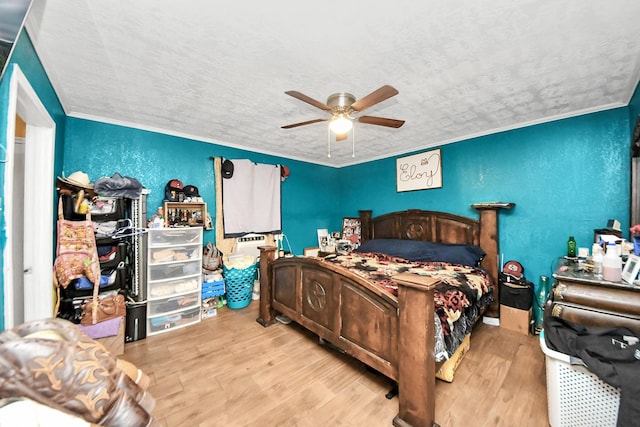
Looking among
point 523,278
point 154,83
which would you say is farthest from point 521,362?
point 154,83

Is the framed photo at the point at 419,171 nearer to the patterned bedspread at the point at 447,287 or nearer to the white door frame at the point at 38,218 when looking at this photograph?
the patterned bedspread at the point at 447,287

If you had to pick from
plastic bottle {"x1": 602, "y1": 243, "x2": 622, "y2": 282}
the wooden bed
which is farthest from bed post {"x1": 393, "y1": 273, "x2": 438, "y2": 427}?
plastic bottle {"x1": 602, "y1": 243, "x2": 622, "y2": 282}

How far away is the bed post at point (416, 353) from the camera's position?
4.66 feet

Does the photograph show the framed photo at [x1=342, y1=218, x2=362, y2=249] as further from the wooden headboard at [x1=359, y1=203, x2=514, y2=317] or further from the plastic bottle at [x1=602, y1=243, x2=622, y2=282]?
the plastic bottle at [x1=602, y1=243, x2=622, y2=282]

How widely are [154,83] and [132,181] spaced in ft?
3.64

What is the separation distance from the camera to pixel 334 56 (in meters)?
1.65

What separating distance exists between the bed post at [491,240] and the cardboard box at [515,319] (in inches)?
3.5

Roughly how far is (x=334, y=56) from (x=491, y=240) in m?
2.91

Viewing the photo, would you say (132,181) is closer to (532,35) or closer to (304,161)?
(304,161)

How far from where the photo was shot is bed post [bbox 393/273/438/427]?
1.42m

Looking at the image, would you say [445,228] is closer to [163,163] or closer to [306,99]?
[306,99]

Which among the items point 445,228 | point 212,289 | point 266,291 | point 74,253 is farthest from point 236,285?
point 445,228

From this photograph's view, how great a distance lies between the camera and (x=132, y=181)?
253cm

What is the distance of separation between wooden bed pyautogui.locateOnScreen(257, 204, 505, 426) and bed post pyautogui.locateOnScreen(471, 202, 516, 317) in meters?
0.01
